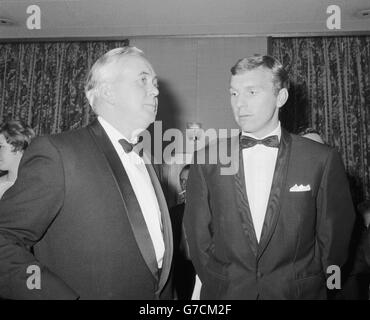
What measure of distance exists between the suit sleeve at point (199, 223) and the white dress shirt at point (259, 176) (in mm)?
207

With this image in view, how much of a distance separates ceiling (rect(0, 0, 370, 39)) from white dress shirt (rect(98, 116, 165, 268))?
279cm

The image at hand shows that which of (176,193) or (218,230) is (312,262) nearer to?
(218,230)

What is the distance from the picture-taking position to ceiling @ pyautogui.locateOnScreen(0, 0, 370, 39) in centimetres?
391

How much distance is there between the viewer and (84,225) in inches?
48.8

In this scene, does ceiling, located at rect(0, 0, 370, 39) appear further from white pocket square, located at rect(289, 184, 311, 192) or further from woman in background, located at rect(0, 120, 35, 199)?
white pocket square, located at rect(289, 184, 311, 192)

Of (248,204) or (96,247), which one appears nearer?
(96,247)

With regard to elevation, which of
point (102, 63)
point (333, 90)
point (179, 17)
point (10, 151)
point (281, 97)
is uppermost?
point (179, 17)

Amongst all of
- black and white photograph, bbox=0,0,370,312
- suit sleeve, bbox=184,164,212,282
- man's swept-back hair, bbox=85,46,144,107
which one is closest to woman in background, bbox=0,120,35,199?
black and white photograph, bbox=0,0,370,312

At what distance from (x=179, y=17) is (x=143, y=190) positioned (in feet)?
10.7

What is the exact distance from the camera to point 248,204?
5.05 ft

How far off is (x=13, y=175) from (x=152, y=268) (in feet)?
5.55

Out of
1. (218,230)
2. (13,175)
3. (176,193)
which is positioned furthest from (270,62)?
(176,193)

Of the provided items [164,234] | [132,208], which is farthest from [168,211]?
[132,208]

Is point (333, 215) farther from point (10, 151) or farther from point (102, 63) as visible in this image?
point (10, 151)
